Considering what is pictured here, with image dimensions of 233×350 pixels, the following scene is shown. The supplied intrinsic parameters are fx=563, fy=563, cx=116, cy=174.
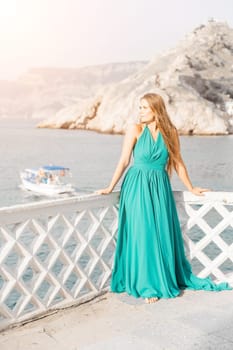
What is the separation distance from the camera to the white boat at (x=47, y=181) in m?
34.8

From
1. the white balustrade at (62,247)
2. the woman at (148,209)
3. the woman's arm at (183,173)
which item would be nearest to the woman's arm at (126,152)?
the woman at (148,209)

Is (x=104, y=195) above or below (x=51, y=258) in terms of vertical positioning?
above

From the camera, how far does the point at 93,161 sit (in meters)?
53.2

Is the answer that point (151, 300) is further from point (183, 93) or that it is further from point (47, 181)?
point (183, 93)

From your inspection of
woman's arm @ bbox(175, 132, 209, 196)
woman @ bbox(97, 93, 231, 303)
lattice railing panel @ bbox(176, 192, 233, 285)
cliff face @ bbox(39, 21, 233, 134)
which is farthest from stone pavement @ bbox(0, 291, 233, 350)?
cliff face @ bbox(39, 21, 233, 134)

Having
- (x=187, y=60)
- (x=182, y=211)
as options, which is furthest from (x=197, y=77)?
(x=182, y=211)

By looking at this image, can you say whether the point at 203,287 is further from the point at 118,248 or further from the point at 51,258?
the point at 51,258

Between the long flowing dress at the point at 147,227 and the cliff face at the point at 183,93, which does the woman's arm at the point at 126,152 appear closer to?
the long flowing dress at the point at 147,227

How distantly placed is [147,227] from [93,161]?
48.8 metres

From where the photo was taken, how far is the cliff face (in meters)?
79.4

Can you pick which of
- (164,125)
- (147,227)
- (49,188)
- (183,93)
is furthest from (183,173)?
(183,93)

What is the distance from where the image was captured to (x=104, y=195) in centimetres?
460

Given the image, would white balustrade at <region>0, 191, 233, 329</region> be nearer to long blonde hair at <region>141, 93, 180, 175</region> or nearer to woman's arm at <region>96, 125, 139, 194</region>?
woman's arm at <region>96, 125, 139, 194</region>

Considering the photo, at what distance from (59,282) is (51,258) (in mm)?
234
